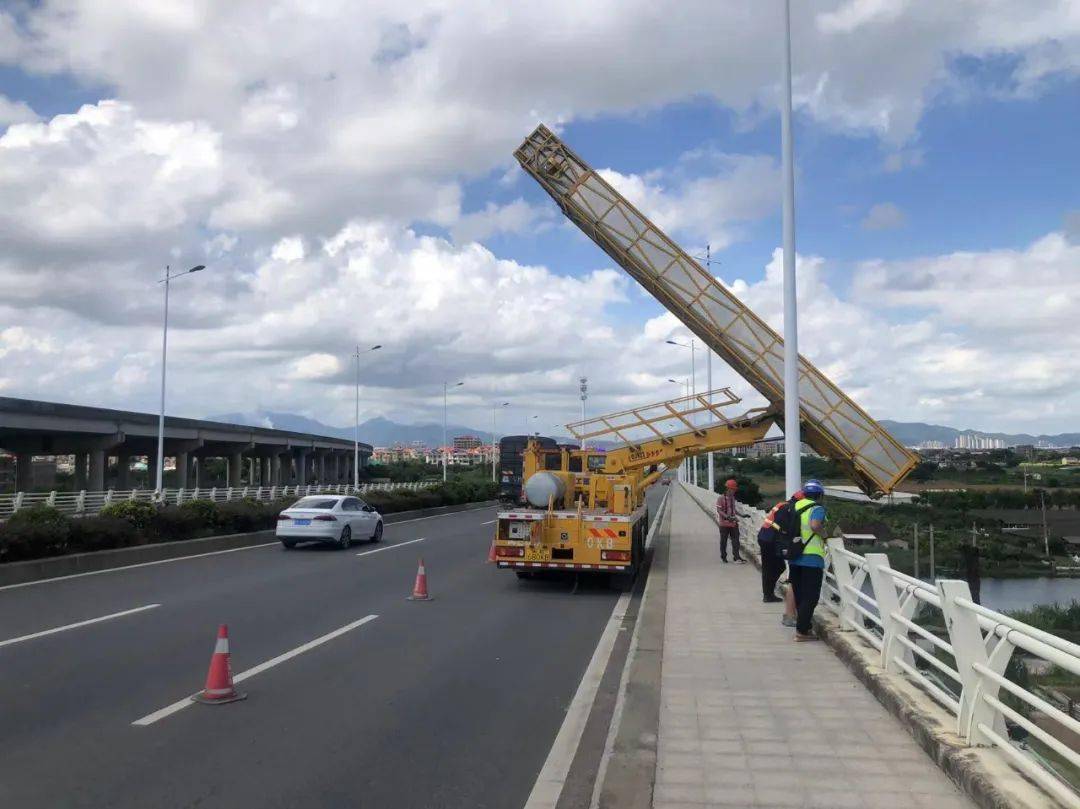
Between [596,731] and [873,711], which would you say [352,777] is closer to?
[596,731]

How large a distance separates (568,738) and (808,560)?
377 cm

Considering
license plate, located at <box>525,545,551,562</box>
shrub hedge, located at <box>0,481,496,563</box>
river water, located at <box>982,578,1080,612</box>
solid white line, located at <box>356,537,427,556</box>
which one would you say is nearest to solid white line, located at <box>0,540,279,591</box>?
shrub hedge, located at <box>0,481,496,563</box>

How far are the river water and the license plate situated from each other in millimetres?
50064

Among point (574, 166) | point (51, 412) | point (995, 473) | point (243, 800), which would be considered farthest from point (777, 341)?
point (995, 473)

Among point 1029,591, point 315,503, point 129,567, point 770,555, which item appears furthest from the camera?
point 1029,591

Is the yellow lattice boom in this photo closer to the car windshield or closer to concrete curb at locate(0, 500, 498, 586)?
the car windshield

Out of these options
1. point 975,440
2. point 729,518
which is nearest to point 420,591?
point 729,518

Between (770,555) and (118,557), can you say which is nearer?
(770,555)

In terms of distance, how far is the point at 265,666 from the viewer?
8.70m

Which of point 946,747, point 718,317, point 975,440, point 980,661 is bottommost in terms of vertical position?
point 946,747

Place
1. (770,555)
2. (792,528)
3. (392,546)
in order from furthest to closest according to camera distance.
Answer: (392,546) → (770,555) → (792,528)

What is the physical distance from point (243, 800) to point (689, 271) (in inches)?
517

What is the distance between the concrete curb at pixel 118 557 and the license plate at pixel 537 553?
8335 mm

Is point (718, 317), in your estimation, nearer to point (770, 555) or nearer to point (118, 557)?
point (770, 555)
